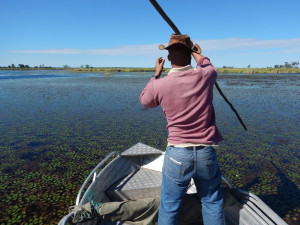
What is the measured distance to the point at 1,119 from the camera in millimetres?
14227

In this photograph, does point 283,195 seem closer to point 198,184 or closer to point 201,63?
point 198,184

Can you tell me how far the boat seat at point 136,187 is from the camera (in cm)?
468

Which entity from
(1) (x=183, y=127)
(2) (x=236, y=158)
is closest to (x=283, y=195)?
(2) (x=236, y=158)

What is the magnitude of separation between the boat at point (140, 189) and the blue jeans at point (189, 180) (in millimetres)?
761

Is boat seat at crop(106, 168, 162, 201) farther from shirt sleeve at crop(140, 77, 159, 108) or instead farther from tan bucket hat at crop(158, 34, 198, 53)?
tan bucket hat at crop(158, 34, 198, 53)

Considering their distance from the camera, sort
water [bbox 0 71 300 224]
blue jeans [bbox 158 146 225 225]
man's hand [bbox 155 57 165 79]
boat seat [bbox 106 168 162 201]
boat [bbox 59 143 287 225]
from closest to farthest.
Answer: blue jeans [bbox 158 146 225 225], man's hand [bbox 155 57 165 79], boat [bbox 59 143 287 225], boat seat [bbox 106 168 162 201], water [bbox 0 71 300 224]

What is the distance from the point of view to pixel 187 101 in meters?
2.45

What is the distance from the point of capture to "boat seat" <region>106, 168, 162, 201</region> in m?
4.68

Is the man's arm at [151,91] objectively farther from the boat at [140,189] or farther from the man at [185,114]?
the boat at [140,189]

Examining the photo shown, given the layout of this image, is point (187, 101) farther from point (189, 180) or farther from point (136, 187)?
point (136, 187)

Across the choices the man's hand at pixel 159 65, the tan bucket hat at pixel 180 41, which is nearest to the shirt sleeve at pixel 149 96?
the man's hand at pixel 159 65

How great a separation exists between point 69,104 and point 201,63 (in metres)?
18.2

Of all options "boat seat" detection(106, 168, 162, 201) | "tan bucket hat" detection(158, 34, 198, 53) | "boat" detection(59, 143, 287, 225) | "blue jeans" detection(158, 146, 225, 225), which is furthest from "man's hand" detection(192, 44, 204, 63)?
"boat seat" detection(106, 168, 162, 201)

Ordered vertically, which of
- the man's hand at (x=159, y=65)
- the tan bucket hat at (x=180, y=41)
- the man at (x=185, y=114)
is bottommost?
the man at (x=185, y=114)
